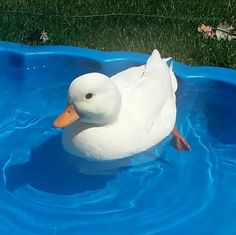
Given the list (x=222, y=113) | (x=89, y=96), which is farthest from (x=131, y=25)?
(x=89, y=96)

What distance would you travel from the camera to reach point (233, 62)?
3029 millimetres

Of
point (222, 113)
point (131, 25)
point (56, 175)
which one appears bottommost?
point (56, 175)

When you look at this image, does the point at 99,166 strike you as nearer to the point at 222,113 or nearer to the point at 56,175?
the point at 56,175

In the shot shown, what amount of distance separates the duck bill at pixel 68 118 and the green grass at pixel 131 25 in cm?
102

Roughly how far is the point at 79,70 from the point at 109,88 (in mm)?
825

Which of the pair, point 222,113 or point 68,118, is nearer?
point 68,118

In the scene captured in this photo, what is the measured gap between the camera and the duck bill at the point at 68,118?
216 centimetres

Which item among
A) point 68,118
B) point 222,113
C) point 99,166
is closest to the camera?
point 68,118

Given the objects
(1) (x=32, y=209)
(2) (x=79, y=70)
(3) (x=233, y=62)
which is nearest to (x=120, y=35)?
(2) (x=79, y=70)

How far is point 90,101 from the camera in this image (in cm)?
217

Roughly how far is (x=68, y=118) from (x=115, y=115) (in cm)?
18

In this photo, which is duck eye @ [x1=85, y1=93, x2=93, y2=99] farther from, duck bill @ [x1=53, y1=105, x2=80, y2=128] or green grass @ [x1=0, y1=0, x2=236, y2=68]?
green grass @ [x1=0, y1=0, x2=236, y2=68]

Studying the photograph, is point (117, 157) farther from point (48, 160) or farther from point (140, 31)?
point (140, 31)

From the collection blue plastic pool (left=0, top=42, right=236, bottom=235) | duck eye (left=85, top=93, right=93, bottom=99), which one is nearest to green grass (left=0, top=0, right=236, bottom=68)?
blue plastic pool (left=0, top=42, right=236, bottom=235)
